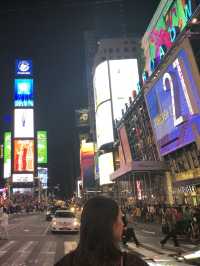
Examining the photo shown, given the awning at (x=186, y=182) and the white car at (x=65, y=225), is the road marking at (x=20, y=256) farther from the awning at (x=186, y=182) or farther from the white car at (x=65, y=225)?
the awning at (x=186, y=182)

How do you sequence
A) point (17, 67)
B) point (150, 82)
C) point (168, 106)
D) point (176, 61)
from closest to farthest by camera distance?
point (176, 61) → point (168, 106) → point (150, 82) → point (17, 67)

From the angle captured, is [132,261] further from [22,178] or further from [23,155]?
[22,178]

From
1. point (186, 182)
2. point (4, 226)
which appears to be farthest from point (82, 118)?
point (4, 226)

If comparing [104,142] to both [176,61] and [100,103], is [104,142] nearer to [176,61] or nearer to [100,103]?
[100,103]

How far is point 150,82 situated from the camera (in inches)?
1371

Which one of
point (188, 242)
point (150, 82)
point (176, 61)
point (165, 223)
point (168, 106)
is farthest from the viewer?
point (150, 82)

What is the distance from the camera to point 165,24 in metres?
44.4

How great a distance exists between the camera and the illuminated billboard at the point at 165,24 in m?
37.4

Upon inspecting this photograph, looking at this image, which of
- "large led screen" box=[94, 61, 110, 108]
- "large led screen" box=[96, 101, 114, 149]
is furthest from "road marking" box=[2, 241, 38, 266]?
"large led screen" box=[94, 61, 110, 108]

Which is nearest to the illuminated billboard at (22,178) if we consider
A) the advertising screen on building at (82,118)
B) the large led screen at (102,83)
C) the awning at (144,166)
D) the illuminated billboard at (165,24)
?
the advertising screen on building at (82,118)

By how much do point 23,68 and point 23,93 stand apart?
909cm

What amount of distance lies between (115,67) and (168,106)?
156 feet

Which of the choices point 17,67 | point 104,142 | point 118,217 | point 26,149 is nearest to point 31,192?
point 26,149

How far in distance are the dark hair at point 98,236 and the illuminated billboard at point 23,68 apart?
406 feet
